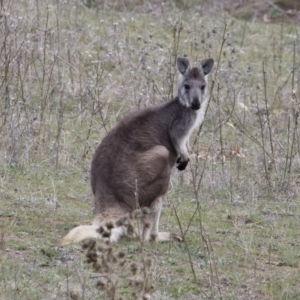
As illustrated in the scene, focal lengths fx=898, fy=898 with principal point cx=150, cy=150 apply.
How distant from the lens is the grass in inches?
228

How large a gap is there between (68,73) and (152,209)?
4.32 meters

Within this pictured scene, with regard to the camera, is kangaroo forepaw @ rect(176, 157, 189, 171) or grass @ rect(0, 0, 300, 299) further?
kangaroo forepaw @ rect(176, 157, 189, 171)

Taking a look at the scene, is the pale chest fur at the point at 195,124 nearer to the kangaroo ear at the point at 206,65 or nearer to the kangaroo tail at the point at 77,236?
the kangaroo ear at the point at 206,65

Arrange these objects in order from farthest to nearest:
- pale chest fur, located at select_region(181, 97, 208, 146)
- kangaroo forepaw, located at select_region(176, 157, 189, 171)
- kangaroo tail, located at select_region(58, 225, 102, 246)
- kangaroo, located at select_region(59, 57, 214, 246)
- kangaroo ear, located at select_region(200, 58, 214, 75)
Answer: kangaroo ear, located at select_region(200, 58, 214, 75), pale chest fur, located at select_region(181, 97, 208, 146), kangaroo forepaw, located at select_region(176, 157, 189, 171), kangaroo, located at select_region(59, 57, 214, 246), kangaroo tail, located at select_region(58, 225, 102, 246)

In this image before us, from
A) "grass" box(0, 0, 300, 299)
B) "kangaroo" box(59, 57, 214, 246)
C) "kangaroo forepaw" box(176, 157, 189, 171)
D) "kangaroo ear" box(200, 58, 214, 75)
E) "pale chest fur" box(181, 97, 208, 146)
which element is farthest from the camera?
"kangaroo ear" box(200, 58, 214, 75)

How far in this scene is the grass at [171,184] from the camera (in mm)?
5785

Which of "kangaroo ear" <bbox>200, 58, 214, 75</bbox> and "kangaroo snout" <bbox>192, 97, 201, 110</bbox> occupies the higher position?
"kangaroo ear" <bbox>200, 58, 214, 75</bbox>

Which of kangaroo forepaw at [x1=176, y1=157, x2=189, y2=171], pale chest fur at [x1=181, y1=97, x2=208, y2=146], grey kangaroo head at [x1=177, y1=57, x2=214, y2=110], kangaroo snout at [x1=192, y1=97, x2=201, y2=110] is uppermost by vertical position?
grey kangaroo head at [x1=177, y1=57, x2=214, y2=110]

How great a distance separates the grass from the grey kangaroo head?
0.37 metres

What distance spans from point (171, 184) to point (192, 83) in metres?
1.19

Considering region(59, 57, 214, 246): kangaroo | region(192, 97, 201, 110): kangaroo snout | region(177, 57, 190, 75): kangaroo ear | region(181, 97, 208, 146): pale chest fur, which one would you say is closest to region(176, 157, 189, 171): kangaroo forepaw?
region(59, 57, 214, 246): kangaroo

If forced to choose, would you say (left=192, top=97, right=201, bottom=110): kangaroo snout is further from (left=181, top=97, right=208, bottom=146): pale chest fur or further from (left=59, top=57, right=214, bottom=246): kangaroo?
(left=59, top=57, right=214, bottom=246): kangaroo

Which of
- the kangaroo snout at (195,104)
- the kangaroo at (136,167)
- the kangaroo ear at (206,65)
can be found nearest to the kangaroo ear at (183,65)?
the kangaroo ear at (206,65)

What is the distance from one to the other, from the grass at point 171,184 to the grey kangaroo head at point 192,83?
375 mm
